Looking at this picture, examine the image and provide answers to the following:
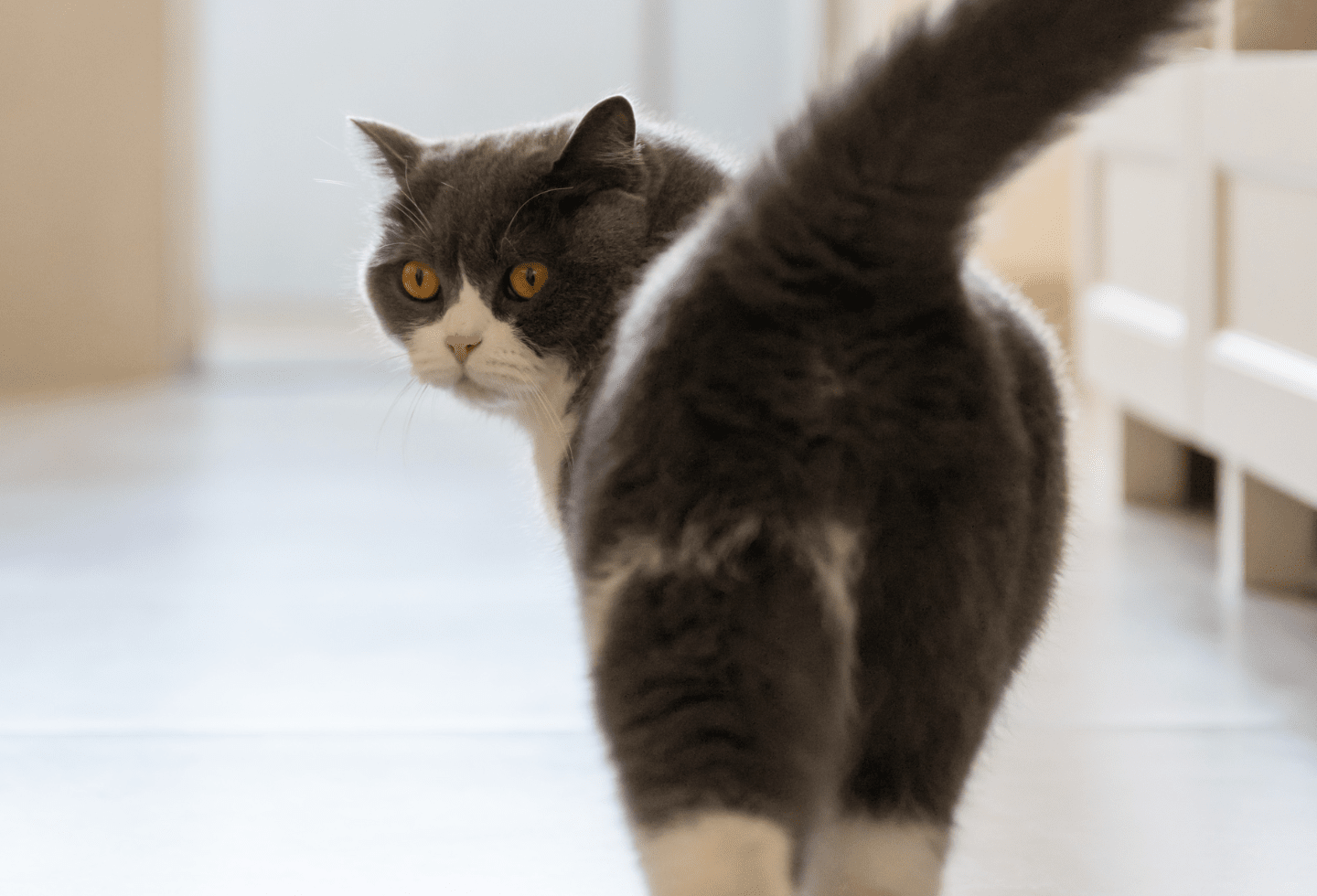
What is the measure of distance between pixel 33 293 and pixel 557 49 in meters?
1.41

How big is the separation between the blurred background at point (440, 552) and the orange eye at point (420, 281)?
158 millimetres

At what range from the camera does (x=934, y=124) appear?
1.87 feet

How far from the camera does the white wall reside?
340 cm

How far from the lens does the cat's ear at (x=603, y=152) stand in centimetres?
79

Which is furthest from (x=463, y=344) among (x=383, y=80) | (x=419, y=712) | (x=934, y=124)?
(x=383, y=80)

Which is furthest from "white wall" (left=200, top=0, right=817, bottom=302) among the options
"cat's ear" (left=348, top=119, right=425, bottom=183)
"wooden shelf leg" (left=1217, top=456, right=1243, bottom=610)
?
"cat's ear" (left=348, top=119, right=425, bottom=183)

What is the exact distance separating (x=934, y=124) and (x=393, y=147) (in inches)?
17.7

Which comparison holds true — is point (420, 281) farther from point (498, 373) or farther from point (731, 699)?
point (731, 699)

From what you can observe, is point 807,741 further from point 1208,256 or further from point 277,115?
point 277,115

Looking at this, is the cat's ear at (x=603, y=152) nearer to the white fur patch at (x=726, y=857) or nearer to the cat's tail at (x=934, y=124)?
the cat's tail at (x=934, y=124)

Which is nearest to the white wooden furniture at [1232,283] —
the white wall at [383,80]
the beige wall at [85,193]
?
the white wall at [383,80]

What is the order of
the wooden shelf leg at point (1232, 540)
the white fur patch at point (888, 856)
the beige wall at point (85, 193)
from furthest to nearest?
the beige wall at point (85, 193), the wooden shelf leg at point (1232, 540), the white fur patch at point (888, 856)

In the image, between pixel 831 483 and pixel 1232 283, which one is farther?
pixel 1232 283


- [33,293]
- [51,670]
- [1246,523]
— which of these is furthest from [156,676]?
[33,293]
